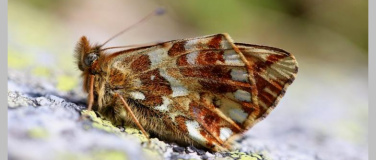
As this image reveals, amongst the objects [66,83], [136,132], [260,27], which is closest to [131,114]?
[136,132]

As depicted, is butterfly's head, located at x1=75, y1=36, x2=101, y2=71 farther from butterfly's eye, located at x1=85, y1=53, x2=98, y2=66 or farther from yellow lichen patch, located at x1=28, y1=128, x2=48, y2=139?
yellow lichen patch, located at x1=28, y1=128, x2=48, y2=139

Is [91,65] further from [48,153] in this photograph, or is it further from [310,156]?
[310,156]

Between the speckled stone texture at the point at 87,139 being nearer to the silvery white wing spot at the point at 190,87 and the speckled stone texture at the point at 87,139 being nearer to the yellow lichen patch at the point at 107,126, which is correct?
the yellow lichen patch at the point at 107,126

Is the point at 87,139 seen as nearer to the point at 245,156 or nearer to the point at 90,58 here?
the point at 90,58

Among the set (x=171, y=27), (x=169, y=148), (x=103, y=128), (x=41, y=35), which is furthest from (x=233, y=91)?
(x=171, y=27)

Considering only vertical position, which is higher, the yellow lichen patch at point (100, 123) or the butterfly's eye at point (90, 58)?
the butterfly's eye at point (90, 58)

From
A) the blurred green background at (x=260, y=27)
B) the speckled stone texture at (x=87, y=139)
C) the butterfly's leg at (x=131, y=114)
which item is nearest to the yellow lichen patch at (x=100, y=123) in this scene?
the speckled stone texture at (x=87, y=139)

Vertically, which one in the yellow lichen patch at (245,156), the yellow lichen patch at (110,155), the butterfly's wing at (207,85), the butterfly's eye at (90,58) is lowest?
the yellow lichen patch at (245,156)

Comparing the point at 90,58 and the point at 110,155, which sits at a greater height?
the point at 90,58
